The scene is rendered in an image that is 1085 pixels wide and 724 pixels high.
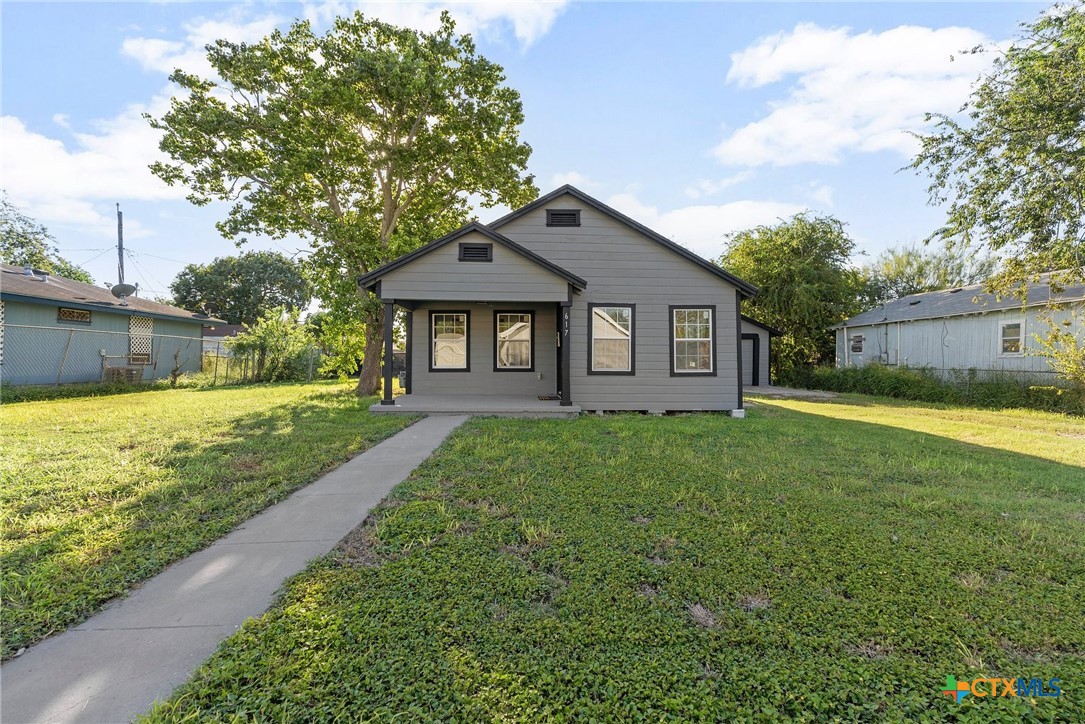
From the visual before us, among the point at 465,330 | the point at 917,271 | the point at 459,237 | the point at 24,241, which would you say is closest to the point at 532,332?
the point at 465,330

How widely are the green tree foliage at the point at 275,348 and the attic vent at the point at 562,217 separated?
1426 centimetres

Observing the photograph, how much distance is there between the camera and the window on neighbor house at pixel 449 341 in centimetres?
1115

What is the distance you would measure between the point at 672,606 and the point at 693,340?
27.6 ft

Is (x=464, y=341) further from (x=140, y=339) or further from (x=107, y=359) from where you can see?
(x=140, y=339)

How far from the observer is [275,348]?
→ 1873 cm

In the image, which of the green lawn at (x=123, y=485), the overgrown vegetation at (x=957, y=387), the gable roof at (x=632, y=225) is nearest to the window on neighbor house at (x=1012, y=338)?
the overgrown vegetation at (x=957, y=387)

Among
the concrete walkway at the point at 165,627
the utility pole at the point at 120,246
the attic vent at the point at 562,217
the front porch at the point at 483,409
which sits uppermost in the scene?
the utility pole at the point at 120,246

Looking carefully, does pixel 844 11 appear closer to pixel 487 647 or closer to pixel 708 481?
pixel 708 481

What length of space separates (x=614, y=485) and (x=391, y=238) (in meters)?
10.8

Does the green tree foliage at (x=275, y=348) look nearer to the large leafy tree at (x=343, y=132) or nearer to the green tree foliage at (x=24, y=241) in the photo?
the large leafy tree at (x=343, y=132)

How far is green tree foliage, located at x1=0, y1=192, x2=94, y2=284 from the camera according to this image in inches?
1046

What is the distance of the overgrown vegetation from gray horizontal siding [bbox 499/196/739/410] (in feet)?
27.8

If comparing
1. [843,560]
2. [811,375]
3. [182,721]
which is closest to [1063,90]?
[811,375]

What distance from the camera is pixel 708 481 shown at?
4664mm
